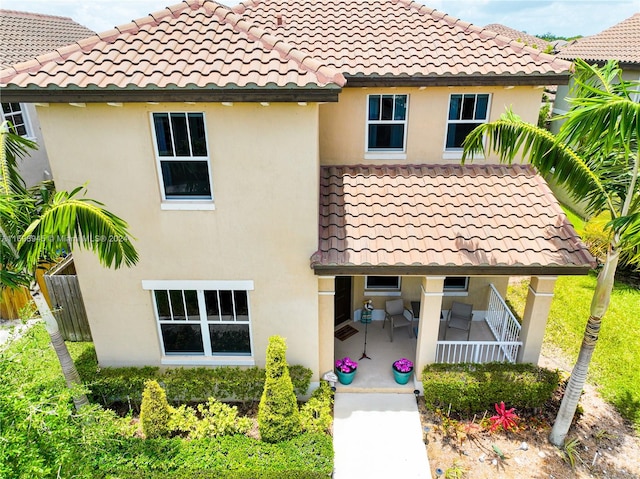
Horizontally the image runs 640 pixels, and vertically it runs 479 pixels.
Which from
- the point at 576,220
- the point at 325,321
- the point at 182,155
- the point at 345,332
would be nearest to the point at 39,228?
the point at 182,155

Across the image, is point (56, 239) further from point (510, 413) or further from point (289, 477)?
point (510, 413)

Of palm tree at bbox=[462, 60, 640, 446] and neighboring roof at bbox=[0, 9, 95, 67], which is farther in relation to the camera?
neighboring roof at bbox=[0, 9, 95, 67]

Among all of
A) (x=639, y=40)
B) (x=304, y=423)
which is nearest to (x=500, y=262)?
(x=304, y=423)

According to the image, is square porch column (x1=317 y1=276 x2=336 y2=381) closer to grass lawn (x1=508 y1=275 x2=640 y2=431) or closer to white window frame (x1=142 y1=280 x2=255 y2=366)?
white window frame (x1=142 y1=280 x2=255 y2=366)

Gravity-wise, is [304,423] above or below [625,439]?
above

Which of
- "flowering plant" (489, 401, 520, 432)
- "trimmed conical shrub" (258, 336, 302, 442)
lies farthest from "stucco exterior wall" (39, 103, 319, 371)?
"flowering plant" (489, 401, 520, 432)

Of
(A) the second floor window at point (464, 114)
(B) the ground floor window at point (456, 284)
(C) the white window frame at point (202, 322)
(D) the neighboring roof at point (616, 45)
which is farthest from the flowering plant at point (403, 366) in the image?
(D) the neighboring roof at point (616, 45)
